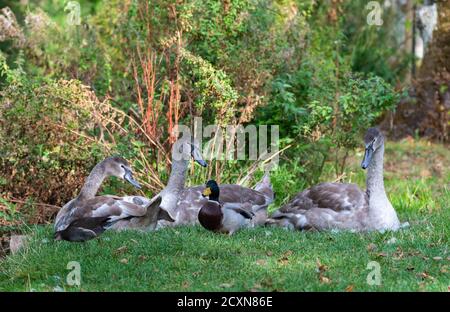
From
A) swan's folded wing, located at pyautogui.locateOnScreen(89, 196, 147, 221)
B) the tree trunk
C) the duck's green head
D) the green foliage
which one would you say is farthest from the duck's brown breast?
the tree trunk

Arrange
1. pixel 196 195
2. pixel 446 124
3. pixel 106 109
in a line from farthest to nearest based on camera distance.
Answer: pixel 446 124 → pixel 106 109 → pixel 196 195

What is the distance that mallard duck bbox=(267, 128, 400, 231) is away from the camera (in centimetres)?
1018

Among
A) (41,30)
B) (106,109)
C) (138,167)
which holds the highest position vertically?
(41,30)

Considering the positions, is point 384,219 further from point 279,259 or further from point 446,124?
point 446,124

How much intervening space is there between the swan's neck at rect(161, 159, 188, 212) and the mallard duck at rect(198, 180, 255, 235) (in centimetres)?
77

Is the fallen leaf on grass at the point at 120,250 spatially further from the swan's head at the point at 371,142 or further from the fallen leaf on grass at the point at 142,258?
the swan's head at the point at 371,142

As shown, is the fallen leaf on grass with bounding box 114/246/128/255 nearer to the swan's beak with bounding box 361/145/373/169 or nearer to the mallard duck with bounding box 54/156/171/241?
the mallard duck with bounding box 54/156/171/241

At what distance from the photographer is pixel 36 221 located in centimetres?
1141

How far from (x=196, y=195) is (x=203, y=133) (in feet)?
6.10

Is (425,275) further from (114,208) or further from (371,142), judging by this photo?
(114,208)

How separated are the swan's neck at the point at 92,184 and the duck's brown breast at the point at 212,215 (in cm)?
140

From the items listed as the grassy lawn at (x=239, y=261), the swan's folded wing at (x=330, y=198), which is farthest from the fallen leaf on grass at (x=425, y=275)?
the swan's folded wing at (x=330, y=198)

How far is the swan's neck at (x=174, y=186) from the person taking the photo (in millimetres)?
10609
